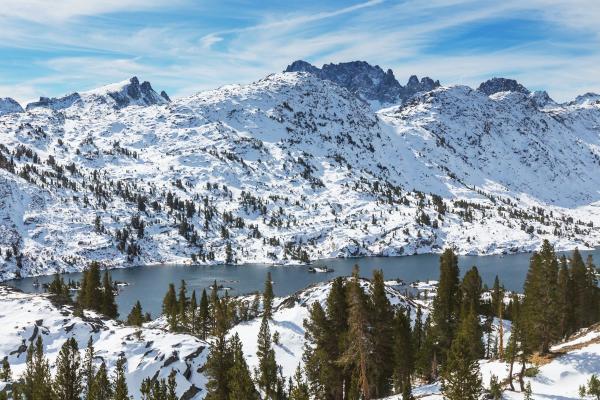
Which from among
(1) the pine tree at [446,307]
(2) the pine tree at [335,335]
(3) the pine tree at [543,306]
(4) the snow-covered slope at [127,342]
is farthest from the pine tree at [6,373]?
→ (3) the pine tree at [543,306]

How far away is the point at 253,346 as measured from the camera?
100m

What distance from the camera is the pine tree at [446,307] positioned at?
3007 inches

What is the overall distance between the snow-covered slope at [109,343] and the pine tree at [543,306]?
48.2 metres

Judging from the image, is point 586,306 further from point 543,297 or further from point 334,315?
point 334,315

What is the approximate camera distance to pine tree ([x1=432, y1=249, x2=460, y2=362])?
251ft

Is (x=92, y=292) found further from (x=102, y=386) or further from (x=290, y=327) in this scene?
(x=102, y=386)

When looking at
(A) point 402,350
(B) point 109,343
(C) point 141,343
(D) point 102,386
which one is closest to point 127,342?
(C) point 141,343

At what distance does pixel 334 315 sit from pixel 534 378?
22.1m

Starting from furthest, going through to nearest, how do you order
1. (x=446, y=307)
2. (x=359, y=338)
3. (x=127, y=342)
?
1. (x=127, y=342)
2. (x=446, y=307)
3. (x=359, y=338)

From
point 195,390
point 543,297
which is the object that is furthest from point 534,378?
point 195,390

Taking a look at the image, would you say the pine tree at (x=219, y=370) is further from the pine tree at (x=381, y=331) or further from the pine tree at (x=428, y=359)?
the pine tree at (x=428, y=359)

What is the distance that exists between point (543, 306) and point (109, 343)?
68.9 m

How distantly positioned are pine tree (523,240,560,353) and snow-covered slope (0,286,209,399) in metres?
48.2

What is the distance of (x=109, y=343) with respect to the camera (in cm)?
8819
